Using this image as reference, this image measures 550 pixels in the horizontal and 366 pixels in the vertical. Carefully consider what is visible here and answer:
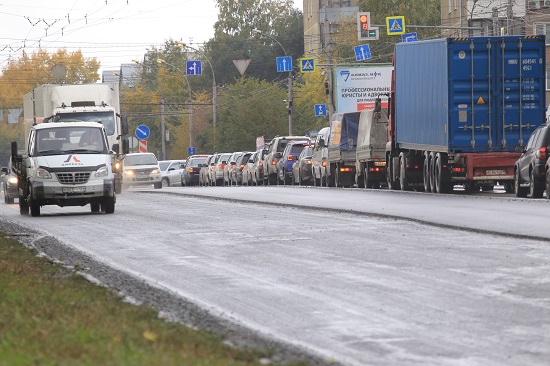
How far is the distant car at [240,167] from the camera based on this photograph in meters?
67.6

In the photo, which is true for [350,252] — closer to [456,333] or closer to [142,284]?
[142,284]

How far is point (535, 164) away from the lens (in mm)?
31312

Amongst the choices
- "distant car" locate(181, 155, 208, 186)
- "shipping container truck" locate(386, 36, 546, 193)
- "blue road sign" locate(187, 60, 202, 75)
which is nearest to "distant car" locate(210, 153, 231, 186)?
"distant car" locate(181, 155, 208, 186)

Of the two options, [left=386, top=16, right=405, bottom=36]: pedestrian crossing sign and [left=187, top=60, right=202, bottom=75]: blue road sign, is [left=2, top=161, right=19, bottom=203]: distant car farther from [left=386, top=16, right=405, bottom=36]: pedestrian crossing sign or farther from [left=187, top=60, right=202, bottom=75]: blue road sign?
[left=187, top=60, right=202, bottom=75]: blue road sign

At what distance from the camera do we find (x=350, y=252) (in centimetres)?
1608

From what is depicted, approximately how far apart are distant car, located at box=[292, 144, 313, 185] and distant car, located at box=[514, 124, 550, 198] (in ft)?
74.6

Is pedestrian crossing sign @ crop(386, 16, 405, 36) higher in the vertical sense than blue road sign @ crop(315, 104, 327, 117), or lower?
higher

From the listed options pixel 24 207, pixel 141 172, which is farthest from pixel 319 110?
pixel 24 207

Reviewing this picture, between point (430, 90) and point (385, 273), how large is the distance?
23558 mm

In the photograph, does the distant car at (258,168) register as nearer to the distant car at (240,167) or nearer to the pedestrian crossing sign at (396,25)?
the distant car at (240,167)

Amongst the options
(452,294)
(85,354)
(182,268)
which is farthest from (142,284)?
(85,354)

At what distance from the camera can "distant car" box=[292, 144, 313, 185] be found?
5522cm

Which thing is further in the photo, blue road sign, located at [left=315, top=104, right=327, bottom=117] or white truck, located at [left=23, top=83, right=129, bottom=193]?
blue road sign, located at [left=315, top=104, right=327, bottom=117]

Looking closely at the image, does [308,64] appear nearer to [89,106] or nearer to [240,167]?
[240,167]
